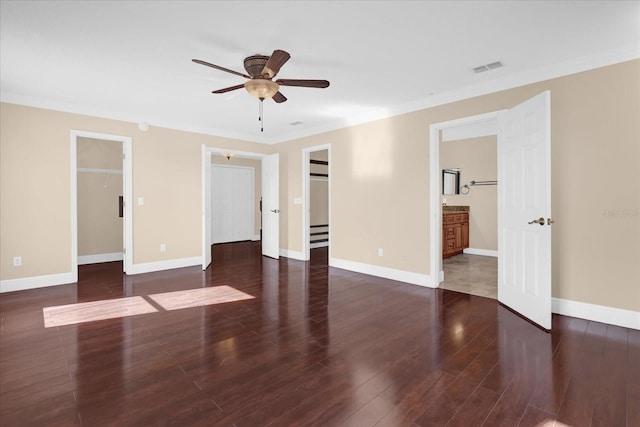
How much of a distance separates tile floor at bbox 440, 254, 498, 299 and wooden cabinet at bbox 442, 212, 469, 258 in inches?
7.7

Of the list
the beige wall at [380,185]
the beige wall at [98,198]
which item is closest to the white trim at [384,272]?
the beige wall at [380,185]

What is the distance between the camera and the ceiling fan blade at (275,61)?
2584mm

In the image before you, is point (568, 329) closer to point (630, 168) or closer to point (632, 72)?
point (630, 168)

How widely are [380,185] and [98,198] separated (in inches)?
214

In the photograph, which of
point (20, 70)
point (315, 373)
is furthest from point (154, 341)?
point (20, 70)

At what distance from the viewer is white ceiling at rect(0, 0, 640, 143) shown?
239 centimetres

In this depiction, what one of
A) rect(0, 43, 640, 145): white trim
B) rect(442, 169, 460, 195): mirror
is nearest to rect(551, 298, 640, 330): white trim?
rect(0, 43, 640, 145): white trim

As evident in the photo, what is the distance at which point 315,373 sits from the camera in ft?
7.23

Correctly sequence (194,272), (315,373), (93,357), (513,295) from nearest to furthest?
(315,373) < (93,357) < (513,295) < (194,272)

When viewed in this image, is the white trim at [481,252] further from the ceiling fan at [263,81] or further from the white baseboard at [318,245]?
the ceiling fan at [263,81]

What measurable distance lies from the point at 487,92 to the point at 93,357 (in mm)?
4695

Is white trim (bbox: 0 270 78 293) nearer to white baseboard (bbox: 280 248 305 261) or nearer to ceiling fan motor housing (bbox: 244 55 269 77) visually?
white baseboard (bbox: 280 248 305 261)

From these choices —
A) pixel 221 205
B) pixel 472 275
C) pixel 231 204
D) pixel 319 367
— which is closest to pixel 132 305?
pixel 319 367

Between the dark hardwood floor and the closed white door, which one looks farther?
the closed white door
